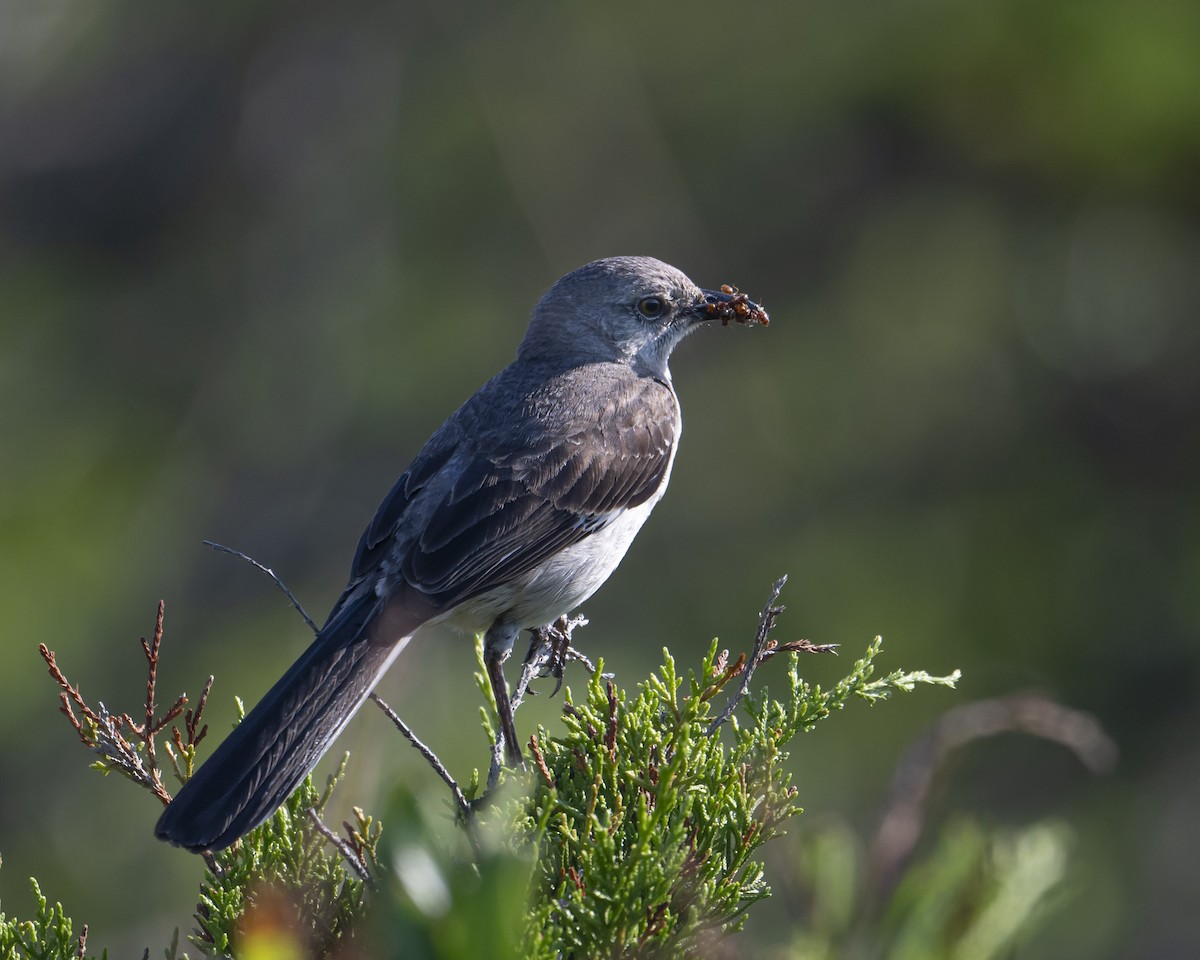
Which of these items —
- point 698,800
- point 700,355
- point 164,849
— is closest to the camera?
point 698,800

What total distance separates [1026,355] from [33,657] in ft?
25.0

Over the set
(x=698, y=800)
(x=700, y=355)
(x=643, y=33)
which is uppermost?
(x=643, y=33)

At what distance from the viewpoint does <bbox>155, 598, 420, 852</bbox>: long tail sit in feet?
9.09

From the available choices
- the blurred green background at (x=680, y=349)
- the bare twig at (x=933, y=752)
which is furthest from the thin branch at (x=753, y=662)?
the blurred green background at (x=680, y=349)

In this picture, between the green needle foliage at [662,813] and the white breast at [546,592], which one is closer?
the green needle foliage at [662,813]

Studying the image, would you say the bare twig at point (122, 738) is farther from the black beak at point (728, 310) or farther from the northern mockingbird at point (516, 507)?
the black beak at point (728, 310)

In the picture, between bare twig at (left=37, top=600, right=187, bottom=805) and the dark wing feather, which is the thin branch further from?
the dark wing feather

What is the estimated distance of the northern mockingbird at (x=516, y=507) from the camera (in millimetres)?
3336

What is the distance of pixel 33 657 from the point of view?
31.4ft

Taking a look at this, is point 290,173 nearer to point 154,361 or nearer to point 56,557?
point 154,361

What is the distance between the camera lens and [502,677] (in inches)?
142

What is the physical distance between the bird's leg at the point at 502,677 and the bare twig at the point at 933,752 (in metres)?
0.91

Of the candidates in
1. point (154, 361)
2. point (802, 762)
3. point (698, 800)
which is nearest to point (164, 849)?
point (802, 762)

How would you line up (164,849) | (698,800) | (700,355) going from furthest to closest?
(700,355) < (164,849) < (698,800)
